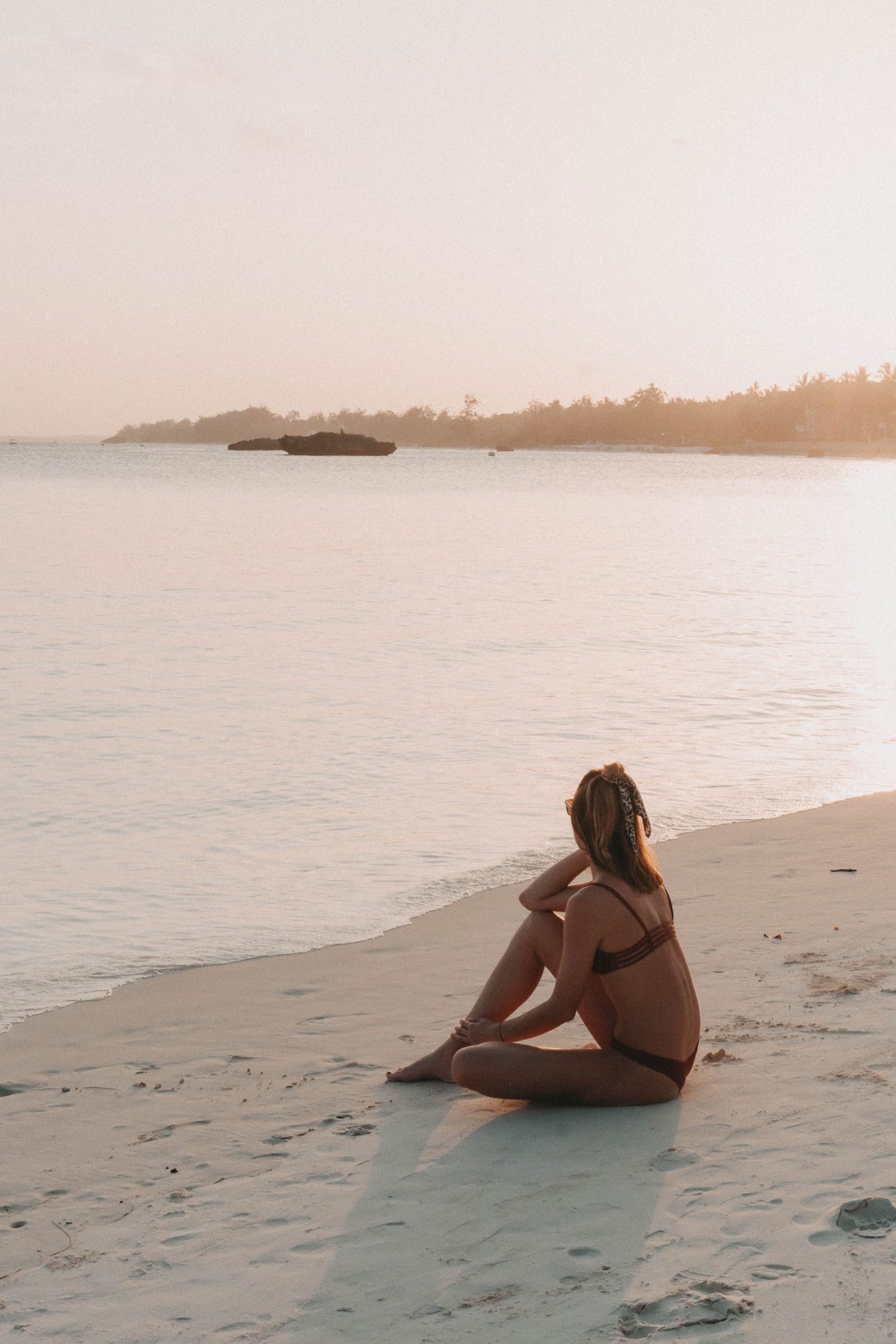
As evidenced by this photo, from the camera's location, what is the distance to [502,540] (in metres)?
42.7

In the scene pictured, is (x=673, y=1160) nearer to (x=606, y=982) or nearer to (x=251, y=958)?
(x=606, y=982)

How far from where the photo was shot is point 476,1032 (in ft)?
14.8

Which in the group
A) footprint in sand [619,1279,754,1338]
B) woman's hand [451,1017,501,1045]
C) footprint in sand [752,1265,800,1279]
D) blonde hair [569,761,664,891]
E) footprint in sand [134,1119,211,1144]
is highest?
blonde hair [569,761,664,891]

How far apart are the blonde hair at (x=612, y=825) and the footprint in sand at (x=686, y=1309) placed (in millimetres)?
1303

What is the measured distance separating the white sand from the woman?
0.10 metres

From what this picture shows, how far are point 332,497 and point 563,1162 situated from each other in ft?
230

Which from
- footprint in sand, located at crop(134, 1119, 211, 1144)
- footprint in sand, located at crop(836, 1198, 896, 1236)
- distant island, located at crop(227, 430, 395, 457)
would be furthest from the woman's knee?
Result: distant island, located at crop(227, 430, 395, 457)

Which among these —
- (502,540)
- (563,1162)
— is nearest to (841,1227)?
(563,1162)

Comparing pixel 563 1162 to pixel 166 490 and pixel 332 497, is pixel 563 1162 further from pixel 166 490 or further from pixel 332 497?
pixel 166 490

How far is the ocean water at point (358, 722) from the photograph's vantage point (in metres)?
7.48

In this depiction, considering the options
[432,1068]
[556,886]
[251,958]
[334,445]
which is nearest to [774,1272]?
[556,886]

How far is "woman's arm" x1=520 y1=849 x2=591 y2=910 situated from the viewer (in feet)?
14.4

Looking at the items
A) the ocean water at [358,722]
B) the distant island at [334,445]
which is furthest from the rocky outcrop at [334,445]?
the ocean water at [358,722]

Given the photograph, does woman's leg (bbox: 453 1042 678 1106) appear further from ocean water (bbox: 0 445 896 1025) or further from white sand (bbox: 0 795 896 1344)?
ocean water (bbox: 0 445 896 1025)
